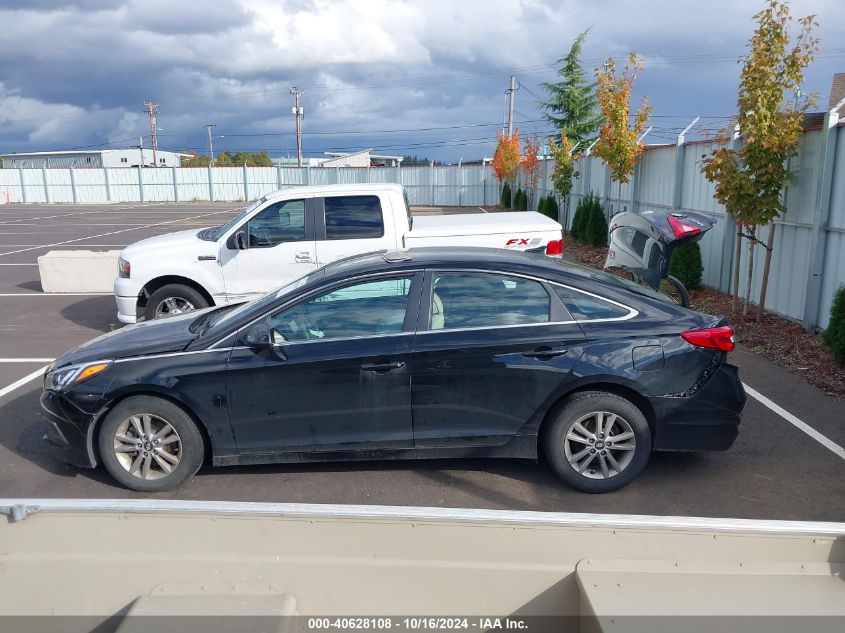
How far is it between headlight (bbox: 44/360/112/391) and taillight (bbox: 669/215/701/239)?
18.1ft

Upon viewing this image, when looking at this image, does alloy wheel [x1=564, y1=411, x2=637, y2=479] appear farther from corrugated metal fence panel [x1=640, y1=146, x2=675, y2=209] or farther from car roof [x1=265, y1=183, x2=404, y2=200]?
corrugated metal fence panel [x1=640, y1=146, x2=675, y2=209]

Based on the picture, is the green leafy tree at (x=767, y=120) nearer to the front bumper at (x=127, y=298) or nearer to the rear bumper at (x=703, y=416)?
the rear bumper at (x=703, y=416)

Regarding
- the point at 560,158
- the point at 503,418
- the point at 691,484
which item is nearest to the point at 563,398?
the point at 503,418

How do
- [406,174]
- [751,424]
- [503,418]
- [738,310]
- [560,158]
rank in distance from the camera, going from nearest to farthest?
[503,418], [751,424], [738,310], [560,158], [406,174]

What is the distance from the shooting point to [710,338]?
4.81 metres

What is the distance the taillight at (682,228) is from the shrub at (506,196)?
28.7 metres

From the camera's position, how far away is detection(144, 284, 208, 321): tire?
8828mm

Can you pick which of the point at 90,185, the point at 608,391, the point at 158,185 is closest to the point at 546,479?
the point at 608,391

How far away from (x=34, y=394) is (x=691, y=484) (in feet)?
20.1

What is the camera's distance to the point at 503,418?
4.78 m

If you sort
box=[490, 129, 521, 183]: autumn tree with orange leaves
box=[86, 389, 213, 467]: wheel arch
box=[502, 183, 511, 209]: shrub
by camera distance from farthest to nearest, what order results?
box=[502, 183, 511, 209]: shrub → box=[490, 129, 521, 183]: autumn tree with orange leaves → box=[86, 389, 213, 467]: wheel arch

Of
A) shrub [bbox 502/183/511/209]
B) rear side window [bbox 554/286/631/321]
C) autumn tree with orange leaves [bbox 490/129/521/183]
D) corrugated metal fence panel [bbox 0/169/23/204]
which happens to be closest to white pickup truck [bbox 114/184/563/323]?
rear side window [bbox 554/286/631/321]

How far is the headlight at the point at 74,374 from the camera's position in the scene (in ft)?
15.8

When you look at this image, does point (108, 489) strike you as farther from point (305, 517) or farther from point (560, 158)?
point (560, 158)
